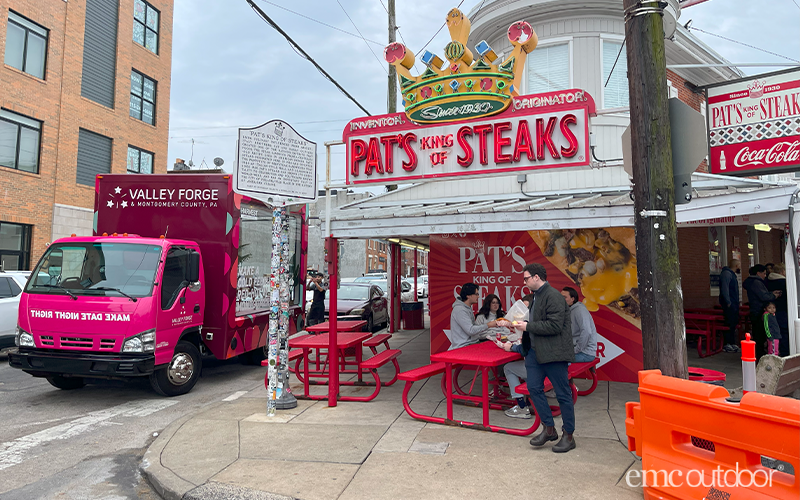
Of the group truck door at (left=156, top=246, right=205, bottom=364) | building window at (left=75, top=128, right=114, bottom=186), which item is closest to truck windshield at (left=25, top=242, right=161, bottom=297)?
truck door at (left=156, top=246, right=205, bottom=364)

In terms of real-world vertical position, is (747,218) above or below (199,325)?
above

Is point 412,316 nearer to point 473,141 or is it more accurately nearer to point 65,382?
point 65,382

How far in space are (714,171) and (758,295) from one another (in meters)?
2.14

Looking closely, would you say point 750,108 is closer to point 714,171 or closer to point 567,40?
point 714,171

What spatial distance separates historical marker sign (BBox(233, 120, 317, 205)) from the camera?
6.42 m

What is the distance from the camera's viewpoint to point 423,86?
6.87 meters

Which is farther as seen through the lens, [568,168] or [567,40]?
[567,40]

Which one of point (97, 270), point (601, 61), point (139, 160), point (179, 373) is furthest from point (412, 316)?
point (139, 160)

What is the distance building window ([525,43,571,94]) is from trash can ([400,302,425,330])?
752 centimetres

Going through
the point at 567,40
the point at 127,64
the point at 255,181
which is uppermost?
the point at 127,64

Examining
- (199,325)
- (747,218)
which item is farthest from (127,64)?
(747,218)

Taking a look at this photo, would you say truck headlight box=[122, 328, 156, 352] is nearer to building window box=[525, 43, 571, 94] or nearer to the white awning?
the white awning

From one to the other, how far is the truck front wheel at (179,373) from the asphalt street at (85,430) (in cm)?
15

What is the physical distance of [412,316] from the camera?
630 inches
